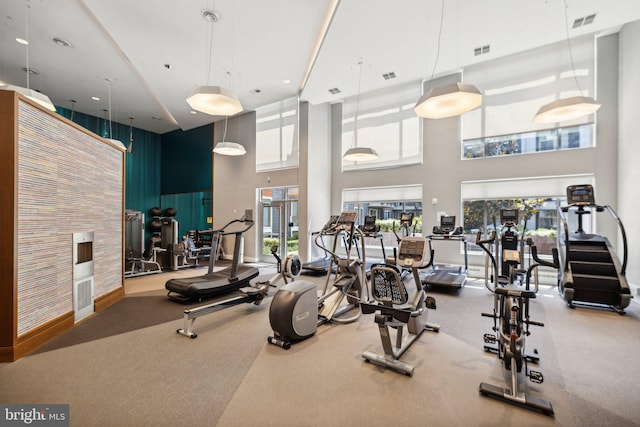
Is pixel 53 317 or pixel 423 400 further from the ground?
pixel 53 317

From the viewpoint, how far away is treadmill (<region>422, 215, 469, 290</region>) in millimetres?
5387

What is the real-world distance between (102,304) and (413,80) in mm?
9031

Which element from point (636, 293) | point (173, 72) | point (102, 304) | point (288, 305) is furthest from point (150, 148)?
point (636, 293)

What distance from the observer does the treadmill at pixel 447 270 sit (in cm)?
539

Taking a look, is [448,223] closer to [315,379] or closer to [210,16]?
[315,379]

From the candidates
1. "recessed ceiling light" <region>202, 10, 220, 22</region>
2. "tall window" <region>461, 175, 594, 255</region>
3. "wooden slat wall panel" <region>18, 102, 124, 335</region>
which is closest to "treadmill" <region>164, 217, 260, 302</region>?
"wooden slat wall panel" <region>18, 102, 124, 335</region>

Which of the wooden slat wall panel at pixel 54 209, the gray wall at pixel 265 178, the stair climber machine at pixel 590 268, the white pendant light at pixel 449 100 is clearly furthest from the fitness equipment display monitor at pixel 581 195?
the wooden slat wall panel at pixel 54 209

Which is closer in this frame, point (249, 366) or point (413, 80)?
point (249, 366)

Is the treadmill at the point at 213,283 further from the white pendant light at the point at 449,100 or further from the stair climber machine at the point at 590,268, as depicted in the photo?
Answer: the stair climber machine at the point at 590,268

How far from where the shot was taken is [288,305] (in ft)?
10.0

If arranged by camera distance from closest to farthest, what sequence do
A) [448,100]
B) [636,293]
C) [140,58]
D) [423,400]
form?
[423,400] < [448,100] < [636,293] < [140,58]

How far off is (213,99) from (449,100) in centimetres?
371

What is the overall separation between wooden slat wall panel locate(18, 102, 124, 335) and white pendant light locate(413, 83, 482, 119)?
4.76m

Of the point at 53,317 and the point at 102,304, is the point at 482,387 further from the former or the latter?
the point at 102,304
